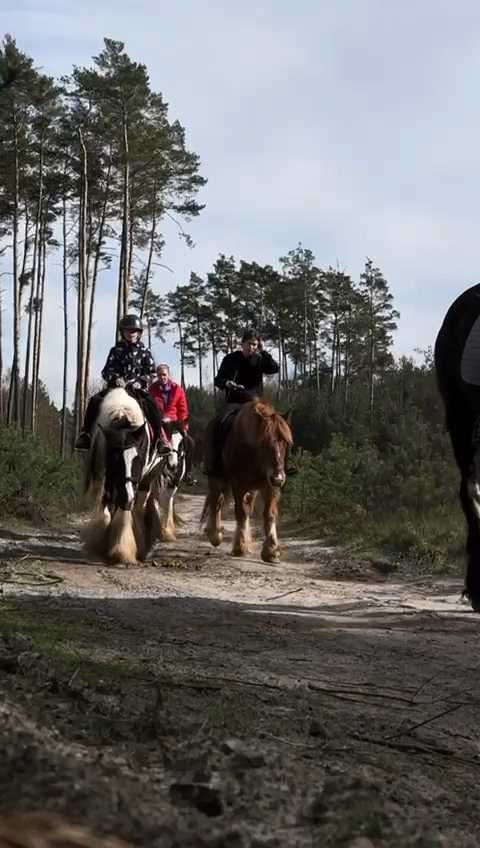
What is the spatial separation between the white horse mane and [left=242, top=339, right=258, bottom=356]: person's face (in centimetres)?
295

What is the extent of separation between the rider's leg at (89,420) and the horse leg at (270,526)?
94.6 inches

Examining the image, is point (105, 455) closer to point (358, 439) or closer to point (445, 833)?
point (445, 833)

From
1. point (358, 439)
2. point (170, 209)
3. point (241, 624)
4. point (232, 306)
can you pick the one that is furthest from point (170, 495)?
point (232, 306)

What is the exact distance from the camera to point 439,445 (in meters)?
18.1

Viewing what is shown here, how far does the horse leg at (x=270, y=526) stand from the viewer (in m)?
11.4

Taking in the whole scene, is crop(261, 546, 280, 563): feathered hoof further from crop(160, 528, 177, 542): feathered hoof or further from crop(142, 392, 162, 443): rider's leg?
crop(160, 528, 177, 542): feathered hoof

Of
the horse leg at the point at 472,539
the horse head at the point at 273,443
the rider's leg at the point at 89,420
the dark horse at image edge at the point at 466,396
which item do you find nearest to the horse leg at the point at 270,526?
the horse head at the point at 273,443

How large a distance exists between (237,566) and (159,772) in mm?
8235

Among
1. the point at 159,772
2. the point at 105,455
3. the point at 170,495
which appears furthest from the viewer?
the point at 170,495

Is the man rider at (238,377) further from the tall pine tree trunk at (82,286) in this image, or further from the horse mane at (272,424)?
the tall pine tree trunk at (82,286)

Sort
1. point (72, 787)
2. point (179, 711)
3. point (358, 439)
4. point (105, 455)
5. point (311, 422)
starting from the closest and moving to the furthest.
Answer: point (72, 787)
point (179, 711)
point (105, 455)
point (358, 439)
point (311, 422)

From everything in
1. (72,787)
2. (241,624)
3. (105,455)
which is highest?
(105,455)

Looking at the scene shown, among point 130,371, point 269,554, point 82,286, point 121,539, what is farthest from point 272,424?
point 82,286

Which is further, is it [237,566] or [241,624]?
[237,566]
